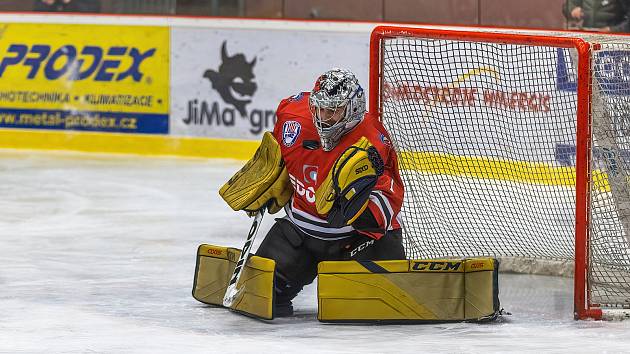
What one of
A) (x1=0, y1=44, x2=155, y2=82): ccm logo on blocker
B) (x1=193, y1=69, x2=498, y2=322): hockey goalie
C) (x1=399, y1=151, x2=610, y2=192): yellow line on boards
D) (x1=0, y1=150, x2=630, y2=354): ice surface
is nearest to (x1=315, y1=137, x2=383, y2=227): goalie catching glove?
(x1=193, y1=69, x2=498, y2=322): hockey goalie

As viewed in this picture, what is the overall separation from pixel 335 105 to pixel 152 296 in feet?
3.91

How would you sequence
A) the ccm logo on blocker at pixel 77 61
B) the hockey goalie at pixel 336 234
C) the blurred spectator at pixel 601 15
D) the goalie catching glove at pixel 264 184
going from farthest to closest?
the ccm logo on blocker at pixel 77 61, the blurred spectator at pixel 601 15, the goalie catching glove at pixel 264 184, the hockey goalie at pixel 336 234

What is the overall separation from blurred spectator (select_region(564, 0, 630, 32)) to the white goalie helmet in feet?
13.8

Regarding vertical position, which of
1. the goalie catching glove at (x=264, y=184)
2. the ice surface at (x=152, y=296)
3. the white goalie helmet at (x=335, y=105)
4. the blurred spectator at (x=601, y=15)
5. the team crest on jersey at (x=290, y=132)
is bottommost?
the ice surface at (x=152, y=296)

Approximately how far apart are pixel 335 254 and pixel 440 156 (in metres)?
1.20

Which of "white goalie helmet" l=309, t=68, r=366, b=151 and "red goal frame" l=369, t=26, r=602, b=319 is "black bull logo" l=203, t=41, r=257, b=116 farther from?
"white goalie helmet" l=309, t=68, r=366, b=151

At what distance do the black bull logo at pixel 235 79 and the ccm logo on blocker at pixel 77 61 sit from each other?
0.52 m

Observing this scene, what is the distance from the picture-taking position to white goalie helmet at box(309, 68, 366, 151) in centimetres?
449

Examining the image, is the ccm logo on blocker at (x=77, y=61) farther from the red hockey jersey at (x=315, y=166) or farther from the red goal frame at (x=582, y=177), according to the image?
the red goal frame at (x=582, y=177)

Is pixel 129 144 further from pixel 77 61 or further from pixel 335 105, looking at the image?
pixel 335 105

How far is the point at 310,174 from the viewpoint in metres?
4.67

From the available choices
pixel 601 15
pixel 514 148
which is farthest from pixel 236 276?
pixel 601 15

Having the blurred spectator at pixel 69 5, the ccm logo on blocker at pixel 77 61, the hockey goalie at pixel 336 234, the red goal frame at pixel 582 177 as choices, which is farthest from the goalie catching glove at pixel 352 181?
the blurred spectator at pixel 69 5

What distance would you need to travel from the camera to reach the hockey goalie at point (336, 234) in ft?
14.8
